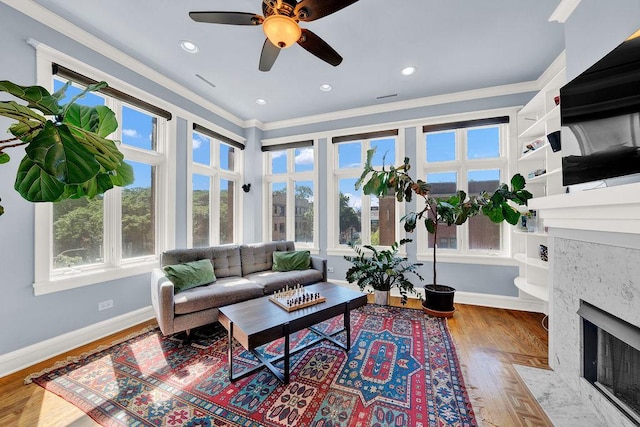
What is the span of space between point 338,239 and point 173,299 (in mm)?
2670

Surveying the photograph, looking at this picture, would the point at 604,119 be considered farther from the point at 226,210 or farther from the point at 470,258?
the point at 226,210

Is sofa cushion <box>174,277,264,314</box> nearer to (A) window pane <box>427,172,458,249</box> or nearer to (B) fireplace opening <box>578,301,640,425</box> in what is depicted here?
(A) window pane <box>427,172,458,249</box>

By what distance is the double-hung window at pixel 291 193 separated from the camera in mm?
4570

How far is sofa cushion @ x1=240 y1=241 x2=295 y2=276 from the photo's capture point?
11.7 ft

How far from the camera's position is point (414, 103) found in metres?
3.82

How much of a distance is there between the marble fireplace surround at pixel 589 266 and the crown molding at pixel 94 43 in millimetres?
4294

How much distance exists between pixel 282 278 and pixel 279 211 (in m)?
1.82

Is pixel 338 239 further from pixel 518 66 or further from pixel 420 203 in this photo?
pixel 518 66

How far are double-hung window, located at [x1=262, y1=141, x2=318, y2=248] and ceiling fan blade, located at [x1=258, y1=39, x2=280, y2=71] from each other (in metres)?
2.21

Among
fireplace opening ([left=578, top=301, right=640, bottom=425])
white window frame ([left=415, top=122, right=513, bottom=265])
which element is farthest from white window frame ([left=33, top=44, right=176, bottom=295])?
Result: fireplace opening ([left=578, top=301, right=640, bottom=425])

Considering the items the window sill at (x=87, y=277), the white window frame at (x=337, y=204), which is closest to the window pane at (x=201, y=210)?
the window sill at (x=87, y=277)

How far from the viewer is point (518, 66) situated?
9.70 feet

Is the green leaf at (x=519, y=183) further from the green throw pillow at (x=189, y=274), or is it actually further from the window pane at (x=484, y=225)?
the green throw pillow at (x=189, y=274)

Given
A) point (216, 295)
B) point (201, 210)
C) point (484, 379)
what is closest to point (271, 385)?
point (216, 295)
